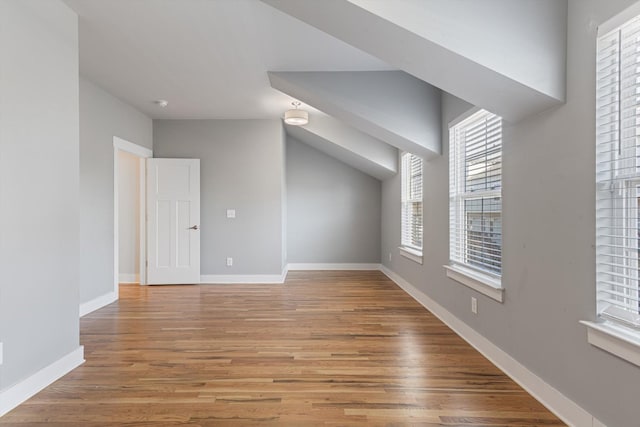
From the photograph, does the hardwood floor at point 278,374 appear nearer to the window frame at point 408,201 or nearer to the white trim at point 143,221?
the window frame at point 408,201

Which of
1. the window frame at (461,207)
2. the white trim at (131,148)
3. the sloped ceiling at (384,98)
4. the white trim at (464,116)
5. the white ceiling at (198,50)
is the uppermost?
the white ceiling at (198,50)

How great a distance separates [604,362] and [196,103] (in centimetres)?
468

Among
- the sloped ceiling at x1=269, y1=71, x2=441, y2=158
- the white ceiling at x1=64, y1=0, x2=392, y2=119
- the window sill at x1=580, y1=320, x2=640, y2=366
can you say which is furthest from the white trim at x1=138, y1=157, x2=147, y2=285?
the window sill at x1=580, y1=320, x2=640, y2=366

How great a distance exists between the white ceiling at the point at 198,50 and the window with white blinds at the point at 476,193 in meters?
1.11

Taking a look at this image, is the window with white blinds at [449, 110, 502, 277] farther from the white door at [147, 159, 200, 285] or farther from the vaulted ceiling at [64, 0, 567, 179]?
the white door at [147, 159, 200, 285]

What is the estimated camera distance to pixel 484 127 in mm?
2795

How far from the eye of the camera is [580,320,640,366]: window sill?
139 cm

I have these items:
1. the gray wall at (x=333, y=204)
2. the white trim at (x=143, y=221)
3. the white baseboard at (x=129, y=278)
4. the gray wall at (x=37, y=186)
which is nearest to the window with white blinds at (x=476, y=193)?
the gray wall at (x=37, y=186)

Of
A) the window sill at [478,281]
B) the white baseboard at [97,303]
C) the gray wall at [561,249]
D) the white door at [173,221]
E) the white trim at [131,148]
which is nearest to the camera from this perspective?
the gray wall at [561,249]

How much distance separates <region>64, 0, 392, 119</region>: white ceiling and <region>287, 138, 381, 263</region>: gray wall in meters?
2.25

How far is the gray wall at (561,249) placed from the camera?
159cm

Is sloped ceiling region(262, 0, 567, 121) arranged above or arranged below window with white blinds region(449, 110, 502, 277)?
above

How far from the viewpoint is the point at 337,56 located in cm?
321

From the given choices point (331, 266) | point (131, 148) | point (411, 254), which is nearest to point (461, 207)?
point (411, 254)
